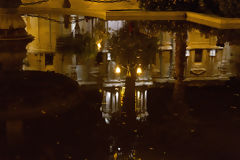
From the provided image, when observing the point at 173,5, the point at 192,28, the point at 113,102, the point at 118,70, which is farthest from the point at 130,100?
the point at 173,5

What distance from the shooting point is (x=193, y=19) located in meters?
10.8

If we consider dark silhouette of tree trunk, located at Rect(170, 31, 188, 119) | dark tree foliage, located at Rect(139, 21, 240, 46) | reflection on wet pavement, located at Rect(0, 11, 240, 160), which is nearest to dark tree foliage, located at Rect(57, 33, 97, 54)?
reflection on wet pavement, located at Rect(0, 11, 240, 160)

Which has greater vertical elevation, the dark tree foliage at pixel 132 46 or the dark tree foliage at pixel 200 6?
the dark tree foliage at pixel 200 6

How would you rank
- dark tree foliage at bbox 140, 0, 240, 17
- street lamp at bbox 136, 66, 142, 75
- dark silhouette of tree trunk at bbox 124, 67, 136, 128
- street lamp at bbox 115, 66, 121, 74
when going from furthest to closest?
dark tree foliage at bbox 140, 0, 240, 17 < street lamp at bbox 136, 66, 142, 75 < street lamp at bbox 115, 66, 121, 74 < dark silhouette of tree trunk at bbox 124, 67, 136, 128

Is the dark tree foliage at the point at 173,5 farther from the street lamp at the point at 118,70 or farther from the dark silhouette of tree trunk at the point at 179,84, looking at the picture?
the street lamp at the point at 118,70

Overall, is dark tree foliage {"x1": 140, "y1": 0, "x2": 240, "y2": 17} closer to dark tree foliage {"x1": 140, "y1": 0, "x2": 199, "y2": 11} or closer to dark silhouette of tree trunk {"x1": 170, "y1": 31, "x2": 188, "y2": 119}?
dark tree foliage {"x1": 140, "y1": 0, "x2": 199, "y2": 11}

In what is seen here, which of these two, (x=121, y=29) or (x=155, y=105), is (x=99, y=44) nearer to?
(x=121, y=29)

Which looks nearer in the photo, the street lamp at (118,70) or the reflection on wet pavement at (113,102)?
the reflection on wet pavement at (113,102)

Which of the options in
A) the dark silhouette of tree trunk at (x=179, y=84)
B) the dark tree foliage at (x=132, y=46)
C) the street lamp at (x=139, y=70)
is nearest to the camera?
the dark silhouette of tree trunk at (x=179, y=84)

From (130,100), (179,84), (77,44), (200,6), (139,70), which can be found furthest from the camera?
(200,6)

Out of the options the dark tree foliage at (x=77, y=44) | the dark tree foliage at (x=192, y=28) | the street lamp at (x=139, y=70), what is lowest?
the street lamp at (x=139, y=70)

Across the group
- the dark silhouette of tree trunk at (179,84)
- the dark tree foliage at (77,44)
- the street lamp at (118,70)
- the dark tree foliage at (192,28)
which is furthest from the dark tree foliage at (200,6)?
the street lamp at (118,70)

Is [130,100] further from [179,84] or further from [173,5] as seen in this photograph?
[173,5]

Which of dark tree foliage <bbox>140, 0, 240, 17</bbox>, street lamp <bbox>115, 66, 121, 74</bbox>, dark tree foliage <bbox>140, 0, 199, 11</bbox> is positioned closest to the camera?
street lamp <bbox>115, 66, 121, 74</bbox>
